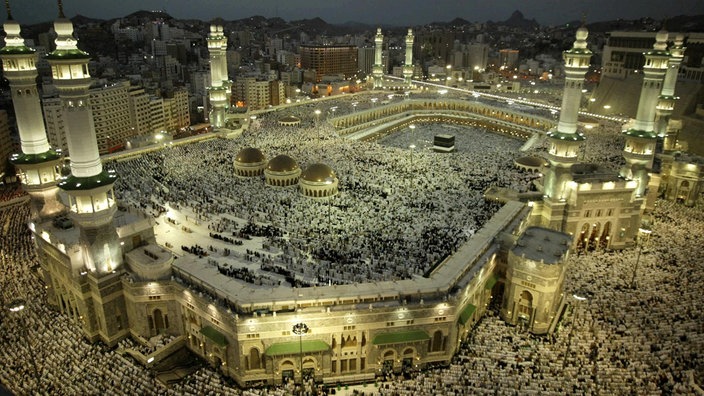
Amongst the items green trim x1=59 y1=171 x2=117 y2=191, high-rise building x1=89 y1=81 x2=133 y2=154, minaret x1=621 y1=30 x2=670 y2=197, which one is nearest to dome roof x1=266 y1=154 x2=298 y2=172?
green trim x1=59 y1=171 x2=117 y2=191

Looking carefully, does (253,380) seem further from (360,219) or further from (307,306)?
(360,219)

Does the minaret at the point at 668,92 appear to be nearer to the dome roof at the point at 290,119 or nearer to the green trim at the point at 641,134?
the green trim at the point at 641,134

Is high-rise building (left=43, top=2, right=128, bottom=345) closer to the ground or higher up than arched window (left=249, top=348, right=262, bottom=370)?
higher up

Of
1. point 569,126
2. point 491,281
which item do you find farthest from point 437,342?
point 569,126

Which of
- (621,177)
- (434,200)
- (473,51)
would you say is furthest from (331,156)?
(473,51)

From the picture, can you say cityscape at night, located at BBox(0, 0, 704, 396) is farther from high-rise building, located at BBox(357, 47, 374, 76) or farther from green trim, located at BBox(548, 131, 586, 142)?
high-rise building, located at BBox(357, 47, 374, 76)

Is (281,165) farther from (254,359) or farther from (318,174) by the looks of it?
(254,359)
